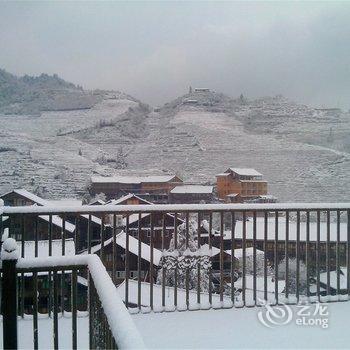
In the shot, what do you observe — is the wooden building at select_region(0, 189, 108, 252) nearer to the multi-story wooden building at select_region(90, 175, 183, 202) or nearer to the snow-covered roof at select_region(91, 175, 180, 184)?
the multi-story wooden building at select_region(90, 175, 183, 202)

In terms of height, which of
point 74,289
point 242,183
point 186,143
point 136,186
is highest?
point 186,143

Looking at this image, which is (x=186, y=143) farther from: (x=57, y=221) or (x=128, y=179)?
(x=57, y=221)

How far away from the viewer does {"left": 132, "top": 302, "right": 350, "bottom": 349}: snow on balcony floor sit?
2.04m

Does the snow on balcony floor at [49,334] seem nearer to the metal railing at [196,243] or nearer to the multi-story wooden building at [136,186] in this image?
the metal railing at [196,243]

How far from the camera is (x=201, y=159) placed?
31141 mm

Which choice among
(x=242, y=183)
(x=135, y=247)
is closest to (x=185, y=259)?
(x=135, y=247)

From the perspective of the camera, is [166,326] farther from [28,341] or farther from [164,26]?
[164,26]

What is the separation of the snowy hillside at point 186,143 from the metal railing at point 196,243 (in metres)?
17.3

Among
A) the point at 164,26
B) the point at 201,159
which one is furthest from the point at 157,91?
the point at 201,159

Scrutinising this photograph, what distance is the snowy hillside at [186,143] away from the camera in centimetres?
2428

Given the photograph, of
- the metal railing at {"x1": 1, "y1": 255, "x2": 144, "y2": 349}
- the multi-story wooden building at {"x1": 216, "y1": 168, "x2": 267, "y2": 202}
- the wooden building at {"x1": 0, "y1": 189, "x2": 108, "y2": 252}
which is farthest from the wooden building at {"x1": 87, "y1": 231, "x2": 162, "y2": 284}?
the multi-story wooden building at {"x1": 216, "y1": 168, "x2": 267, "y2": 202}

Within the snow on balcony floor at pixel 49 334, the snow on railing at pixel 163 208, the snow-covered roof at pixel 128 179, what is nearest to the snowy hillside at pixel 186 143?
the snow-covered roof at pixel 128 179

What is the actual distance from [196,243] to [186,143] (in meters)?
32.7

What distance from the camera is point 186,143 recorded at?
116 feet
